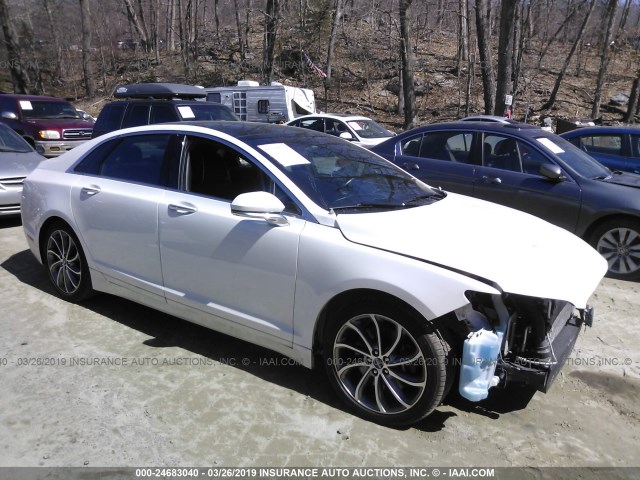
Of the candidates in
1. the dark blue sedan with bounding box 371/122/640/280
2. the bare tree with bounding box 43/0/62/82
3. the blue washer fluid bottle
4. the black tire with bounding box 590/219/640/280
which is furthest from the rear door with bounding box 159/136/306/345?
the bare tree with bounding box 43/0/62/82

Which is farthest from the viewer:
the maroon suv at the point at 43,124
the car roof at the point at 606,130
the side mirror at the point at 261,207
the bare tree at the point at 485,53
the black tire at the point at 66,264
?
the bare tree at the point at 485,53

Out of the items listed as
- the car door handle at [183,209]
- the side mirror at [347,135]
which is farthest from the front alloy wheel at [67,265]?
the side mirror at [347,135]

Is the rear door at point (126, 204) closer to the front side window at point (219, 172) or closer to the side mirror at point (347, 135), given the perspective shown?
the front side window at point (219, 172)

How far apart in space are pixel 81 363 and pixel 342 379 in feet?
6.14

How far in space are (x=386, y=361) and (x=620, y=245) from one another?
13.7ft

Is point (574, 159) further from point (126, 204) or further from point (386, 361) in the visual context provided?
point (126, 204)

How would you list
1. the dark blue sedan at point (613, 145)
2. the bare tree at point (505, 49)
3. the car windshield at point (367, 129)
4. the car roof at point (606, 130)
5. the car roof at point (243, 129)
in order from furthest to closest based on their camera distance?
the bare tree at point (505, 49), the car windshield at point (367, 129), the car roof at point (606, 130), the dark blue sedan at point (613, 145), the car roof at point (243, 129)

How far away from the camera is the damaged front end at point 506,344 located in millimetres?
2682

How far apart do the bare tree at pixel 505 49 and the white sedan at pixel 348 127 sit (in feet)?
13.3

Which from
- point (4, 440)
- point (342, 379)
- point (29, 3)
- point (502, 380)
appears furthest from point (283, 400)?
point (29, 3)

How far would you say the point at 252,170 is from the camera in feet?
11.5

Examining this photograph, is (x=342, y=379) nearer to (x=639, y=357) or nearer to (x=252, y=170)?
(x=252, y=170)

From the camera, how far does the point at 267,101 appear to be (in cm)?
1678

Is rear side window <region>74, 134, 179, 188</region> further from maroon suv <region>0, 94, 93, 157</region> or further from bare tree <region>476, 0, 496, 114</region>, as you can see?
bare tree <region>476, 0, 496, 114</region>
